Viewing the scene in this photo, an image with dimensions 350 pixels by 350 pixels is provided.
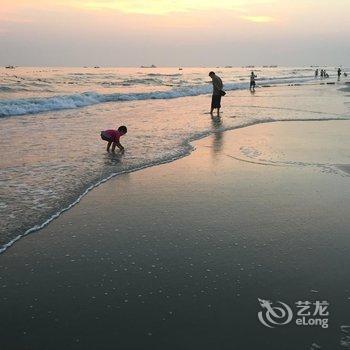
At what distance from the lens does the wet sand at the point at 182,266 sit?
129 inches

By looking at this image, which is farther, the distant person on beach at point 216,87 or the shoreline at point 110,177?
the distant person on beach at point 216,87

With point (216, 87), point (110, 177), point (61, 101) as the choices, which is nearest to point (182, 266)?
point (110, 177)

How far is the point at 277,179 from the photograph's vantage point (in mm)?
7820

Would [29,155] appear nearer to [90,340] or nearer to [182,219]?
[182,219]

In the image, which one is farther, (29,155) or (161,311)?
(29,155)

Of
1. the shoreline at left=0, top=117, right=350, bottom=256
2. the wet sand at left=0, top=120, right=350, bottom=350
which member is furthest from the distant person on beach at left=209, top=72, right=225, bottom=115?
the wet sand at left=0, top=120, right=350, bottom=350

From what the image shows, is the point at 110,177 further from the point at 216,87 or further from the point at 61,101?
the point at 61,101

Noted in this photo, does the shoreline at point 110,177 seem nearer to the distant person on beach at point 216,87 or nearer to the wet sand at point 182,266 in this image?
the wet sand at point 182,266

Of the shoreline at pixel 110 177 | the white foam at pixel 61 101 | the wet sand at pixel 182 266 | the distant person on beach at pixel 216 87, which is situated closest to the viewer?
the wet sand at pixel 182 266

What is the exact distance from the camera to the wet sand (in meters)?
3.27

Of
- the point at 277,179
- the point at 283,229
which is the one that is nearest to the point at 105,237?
the point at 283,229

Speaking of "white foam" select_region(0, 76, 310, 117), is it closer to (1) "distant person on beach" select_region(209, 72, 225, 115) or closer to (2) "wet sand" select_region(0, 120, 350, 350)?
(1) "distant person on beach" select_region(209, 72, 225, 115)

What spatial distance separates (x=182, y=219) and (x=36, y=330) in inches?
109

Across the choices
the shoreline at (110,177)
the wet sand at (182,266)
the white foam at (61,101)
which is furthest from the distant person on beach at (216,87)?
the wet sand at (182,266)
